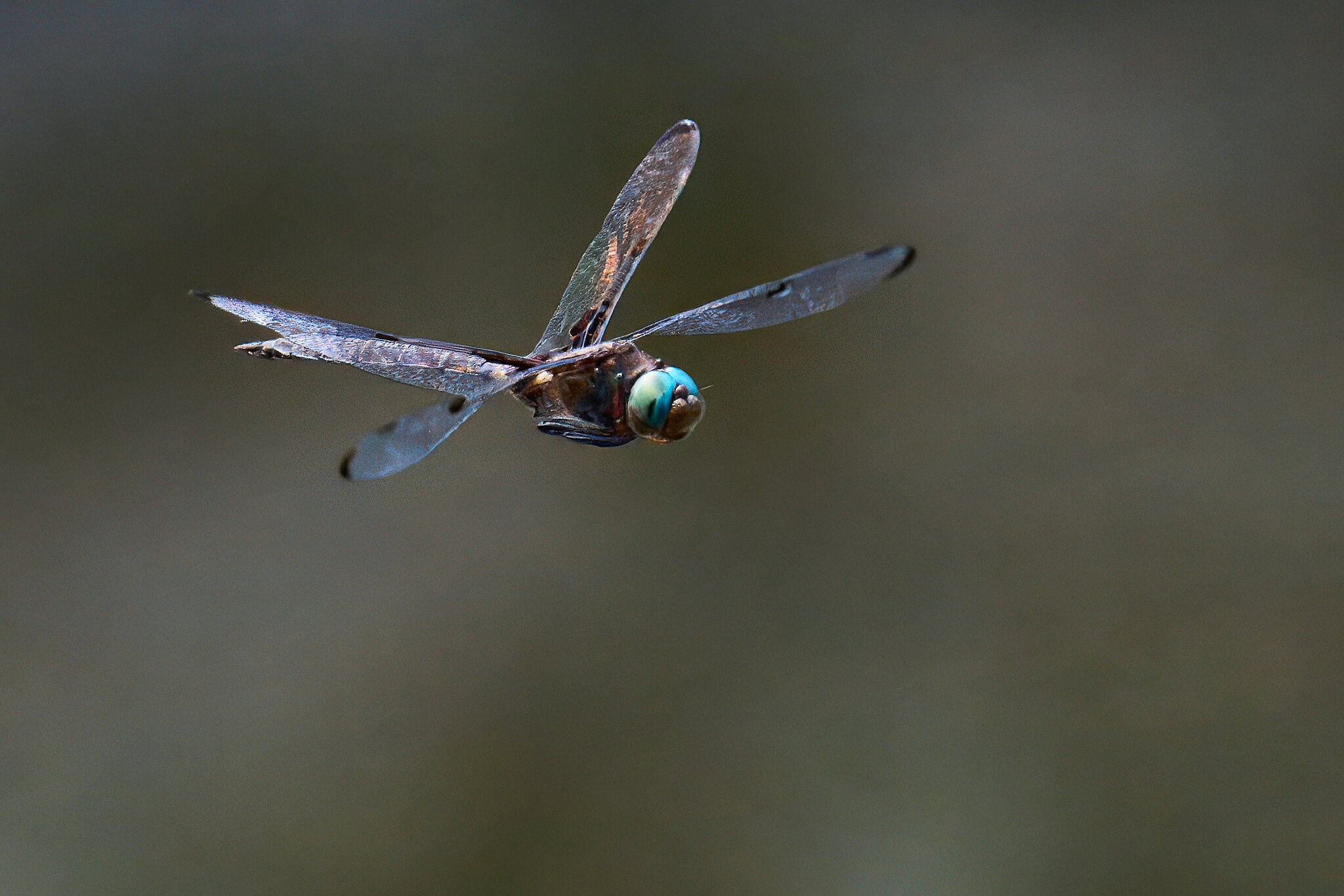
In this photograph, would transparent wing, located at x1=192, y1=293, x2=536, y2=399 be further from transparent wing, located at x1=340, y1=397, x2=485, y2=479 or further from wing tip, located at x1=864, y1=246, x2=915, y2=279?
wing tip, located at x1=864, y1=246, x2=915, y2=279

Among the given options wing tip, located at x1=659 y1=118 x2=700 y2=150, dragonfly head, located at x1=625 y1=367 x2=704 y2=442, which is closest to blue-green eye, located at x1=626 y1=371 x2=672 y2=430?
dragonfly head, located at x1=625 y1=367 x2=704 y2=442

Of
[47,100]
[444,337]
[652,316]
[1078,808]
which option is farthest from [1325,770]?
[47,100]

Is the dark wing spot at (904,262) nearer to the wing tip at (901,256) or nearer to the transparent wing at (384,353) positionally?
the wing tip at (901,256)

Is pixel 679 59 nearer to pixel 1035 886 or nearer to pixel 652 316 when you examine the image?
pixel 652 316

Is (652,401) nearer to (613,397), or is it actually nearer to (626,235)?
(613,397)

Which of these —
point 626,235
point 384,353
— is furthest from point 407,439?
point 626,235

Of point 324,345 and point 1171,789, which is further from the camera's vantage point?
point 1171,789
